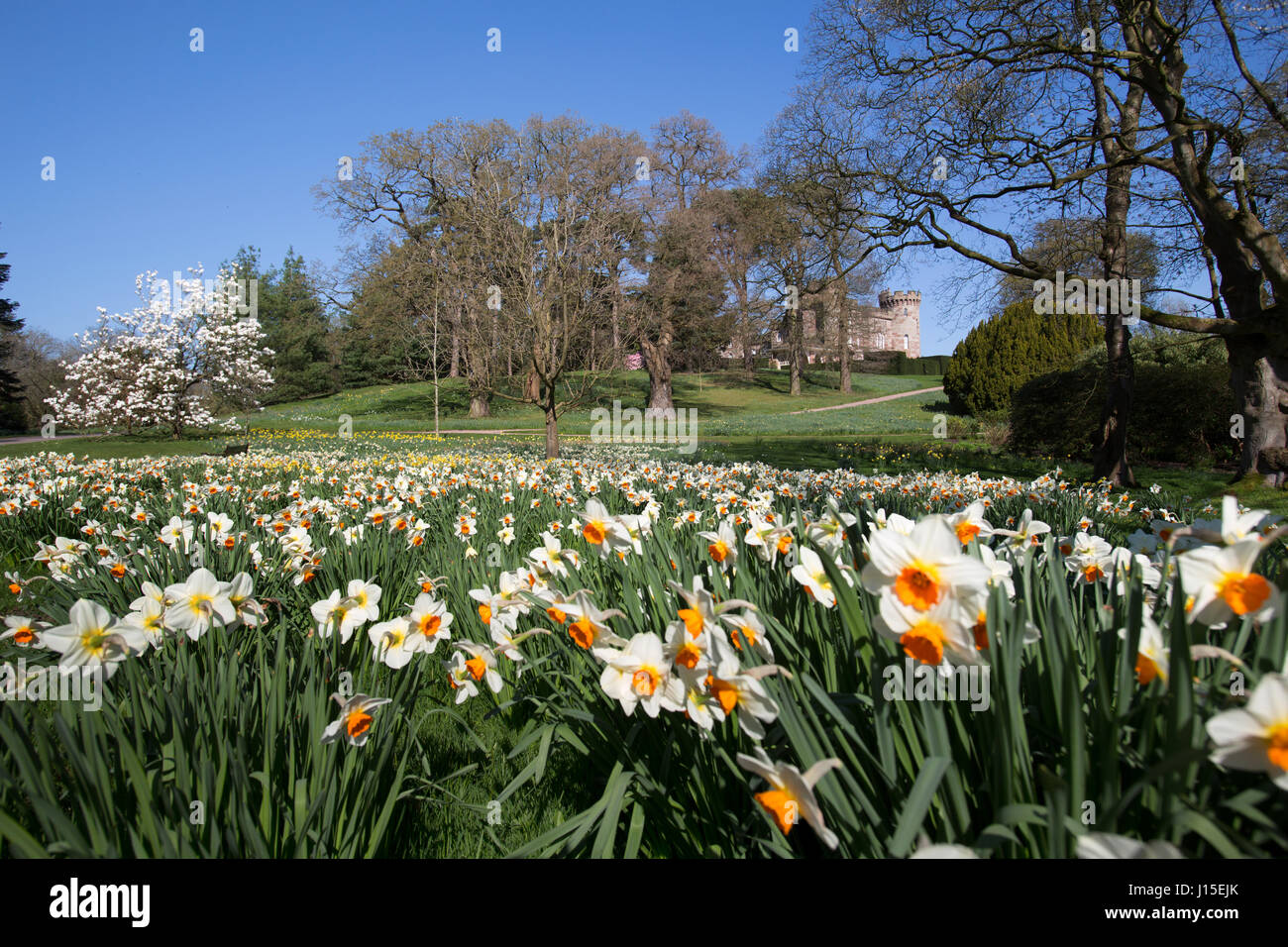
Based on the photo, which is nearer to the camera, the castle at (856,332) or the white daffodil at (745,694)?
the white daffodil at (745,694)

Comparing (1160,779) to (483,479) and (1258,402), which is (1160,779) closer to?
(483,479)

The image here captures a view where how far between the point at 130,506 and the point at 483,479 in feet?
8.87

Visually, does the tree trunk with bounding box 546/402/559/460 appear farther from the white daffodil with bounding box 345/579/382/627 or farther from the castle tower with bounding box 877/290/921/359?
the castle tower with bounding box 877/290/921/359

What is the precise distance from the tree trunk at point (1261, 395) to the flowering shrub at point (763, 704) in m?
A: 9.10

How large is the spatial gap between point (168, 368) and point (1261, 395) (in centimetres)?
2630

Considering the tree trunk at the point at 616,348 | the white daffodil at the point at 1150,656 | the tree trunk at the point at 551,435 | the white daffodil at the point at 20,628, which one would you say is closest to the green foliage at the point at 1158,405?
the tree trunk at the point at 616,348

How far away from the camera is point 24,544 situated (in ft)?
16.2

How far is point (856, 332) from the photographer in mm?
41500

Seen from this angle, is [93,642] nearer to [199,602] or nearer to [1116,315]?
[199,602]

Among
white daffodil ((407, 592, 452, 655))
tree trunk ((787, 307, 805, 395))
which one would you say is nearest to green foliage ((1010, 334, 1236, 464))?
tree trunk ((787, 307, 805, 395))

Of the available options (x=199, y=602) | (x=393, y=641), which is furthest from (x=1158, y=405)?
(x=199, y=602)

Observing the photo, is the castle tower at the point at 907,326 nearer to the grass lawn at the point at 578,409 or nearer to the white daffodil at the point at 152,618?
the grass lawn at the point at 578,409

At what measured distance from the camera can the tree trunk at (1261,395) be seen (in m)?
8.37

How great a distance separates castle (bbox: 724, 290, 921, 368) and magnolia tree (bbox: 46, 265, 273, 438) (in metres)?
19.4
